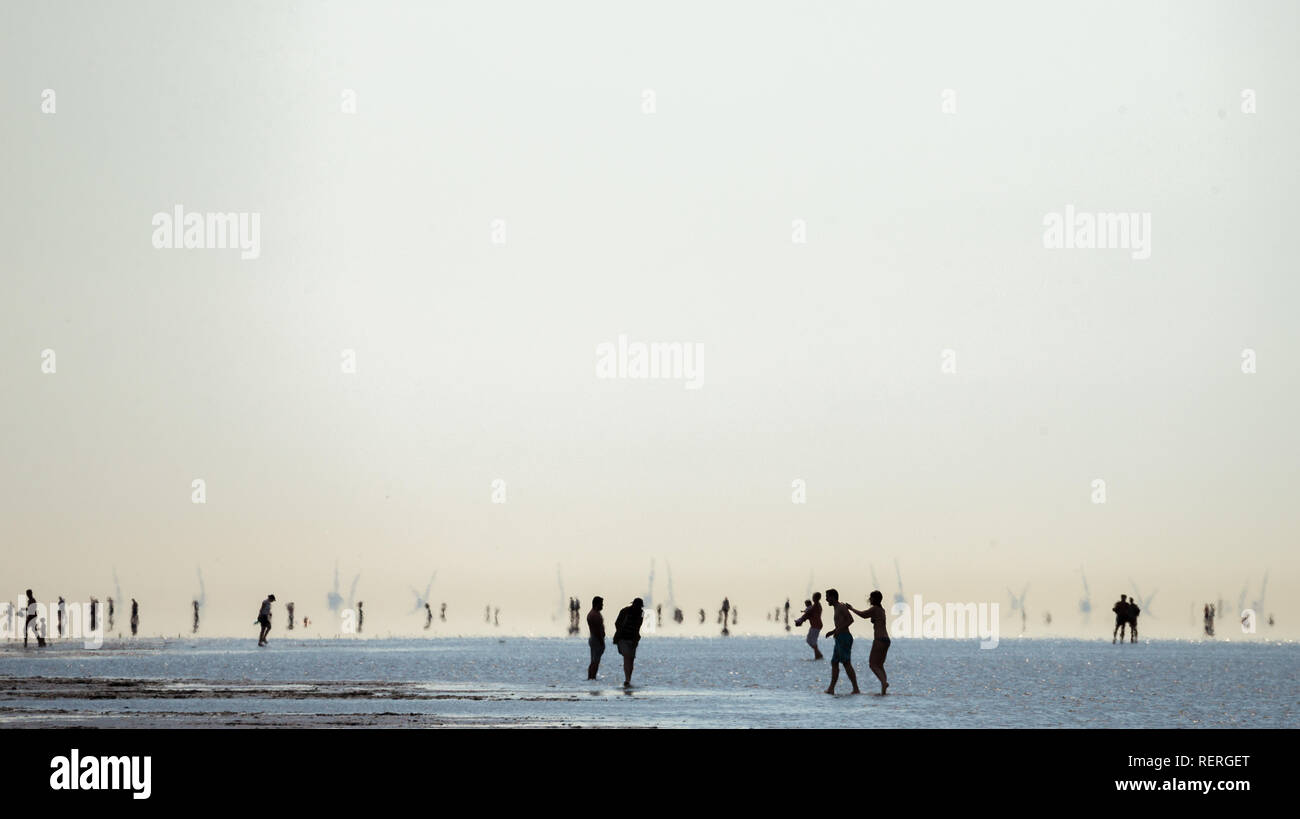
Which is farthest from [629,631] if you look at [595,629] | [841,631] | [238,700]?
[238,700]

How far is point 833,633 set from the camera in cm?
3569

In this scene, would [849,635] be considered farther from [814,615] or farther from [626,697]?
[814,615]

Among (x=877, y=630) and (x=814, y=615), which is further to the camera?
(x=814, y=615)

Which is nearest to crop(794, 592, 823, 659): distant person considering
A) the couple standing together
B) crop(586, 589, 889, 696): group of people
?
crop(586, 589, 889, 696): group of people

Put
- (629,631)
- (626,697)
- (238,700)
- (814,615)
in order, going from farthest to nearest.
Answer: (814,615) < (629,631) < (626,697) < (238,700)

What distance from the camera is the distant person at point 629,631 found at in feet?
131

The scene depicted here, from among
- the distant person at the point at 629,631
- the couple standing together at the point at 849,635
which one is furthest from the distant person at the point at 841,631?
the distant person at the point at 629,631

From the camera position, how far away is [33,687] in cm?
3803

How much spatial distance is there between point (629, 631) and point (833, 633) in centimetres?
606

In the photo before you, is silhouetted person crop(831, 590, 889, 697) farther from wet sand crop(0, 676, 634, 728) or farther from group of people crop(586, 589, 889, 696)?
wet sand crop(0, 676, 634, 728)

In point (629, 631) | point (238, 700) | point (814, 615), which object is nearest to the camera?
point (238, 700)
